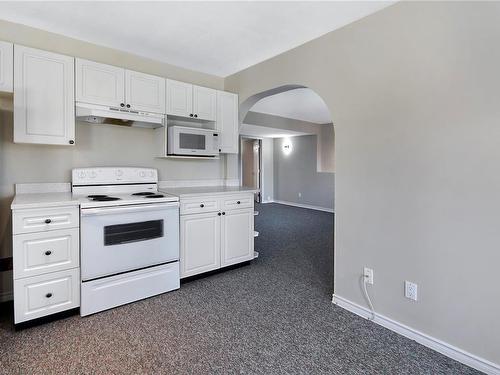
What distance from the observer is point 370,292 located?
7.20 ft

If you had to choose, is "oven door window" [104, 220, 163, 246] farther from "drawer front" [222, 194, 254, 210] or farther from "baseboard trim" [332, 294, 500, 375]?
"baseboard trim" [332, 294, 500, 375]

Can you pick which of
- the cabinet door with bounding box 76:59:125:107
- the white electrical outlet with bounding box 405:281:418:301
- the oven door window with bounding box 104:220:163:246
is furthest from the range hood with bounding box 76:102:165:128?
the white electrical outlet with bounding box 405:281:418:301

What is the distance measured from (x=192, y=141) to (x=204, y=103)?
0.52 meters

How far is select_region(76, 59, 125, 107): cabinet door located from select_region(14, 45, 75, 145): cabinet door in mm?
68

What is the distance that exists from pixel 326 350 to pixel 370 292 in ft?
2.15

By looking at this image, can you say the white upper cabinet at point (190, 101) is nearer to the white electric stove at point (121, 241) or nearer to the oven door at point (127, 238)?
the white electric stove at point (121, 241)

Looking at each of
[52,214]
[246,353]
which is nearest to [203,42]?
[52,214]

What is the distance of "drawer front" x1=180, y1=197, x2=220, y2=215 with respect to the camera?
274 cm

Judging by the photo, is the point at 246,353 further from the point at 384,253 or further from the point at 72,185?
the point at 72,185

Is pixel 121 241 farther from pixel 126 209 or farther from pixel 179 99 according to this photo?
pixel 179 99

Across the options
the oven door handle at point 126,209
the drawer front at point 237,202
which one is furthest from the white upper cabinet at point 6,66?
the drawer front at point 237,202

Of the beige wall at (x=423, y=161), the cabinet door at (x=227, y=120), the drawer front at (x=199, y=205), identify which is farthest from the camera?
the cabinet door at (x=227, y=120)

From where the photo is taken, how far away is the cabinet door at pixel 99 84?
2434 mm

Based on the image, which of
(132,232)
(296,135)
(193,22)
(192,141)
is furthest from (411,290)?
(296,135)
